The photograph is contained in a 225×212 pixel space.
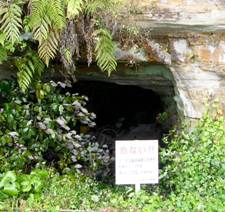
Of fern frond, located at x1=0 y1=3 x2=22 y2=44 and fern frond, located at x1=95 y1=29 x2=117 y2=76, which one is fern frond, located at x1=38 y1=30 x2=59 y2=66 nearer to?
fern frond, located at x1=0 y1=3 x2=22 y2=44

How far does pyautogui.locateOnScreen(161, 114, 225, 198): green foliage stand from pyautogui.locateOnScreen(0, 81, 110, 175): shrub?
1144 millimetres

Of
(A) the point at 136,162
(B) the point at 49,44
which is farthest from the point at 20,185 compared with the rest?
(B) the point at 49,44

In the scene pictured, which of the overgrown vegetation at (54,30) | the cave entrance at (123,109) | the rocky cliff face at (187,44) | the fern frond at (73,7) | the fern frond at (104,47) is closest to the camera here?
the fern frond at (73,7)

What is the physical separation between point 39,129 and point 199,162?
1757 mm

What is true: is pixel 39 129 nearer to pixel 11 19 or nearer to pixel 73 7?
pixel 11 19

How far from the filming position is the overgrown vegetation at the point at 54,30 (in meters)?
4.04

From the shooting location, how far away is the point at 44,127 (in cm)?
510

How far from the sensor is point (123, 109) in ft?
25.4

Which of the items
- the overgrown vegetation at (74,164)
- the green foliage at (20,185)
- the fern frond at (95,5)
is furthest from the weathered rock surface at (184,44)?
the green foliage at (20,185)

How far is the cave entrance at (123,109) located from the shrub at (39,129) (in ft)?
5.66

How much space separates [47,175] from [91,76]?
1.86 metres

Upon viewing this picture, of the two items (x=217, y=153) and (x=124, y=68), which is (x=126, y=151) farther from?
(x=124, y=68)

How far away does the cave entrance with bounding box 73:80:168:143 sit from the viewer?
23.9 ft

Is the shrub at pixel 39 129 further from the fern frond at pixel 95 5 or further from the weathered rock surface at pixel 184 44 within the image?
the fern frond at pixel 95 5
